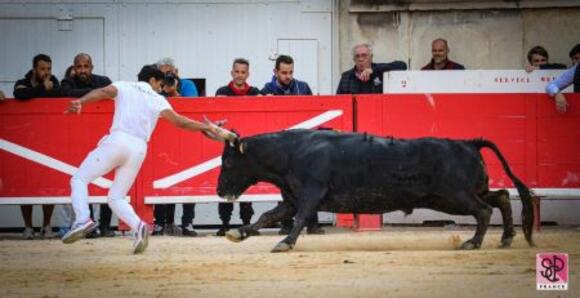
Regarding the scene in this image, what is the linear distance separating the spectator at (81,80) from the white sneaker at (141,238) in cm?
361

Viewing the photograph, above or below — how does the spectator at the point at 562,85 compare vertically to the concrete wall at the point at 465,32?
below

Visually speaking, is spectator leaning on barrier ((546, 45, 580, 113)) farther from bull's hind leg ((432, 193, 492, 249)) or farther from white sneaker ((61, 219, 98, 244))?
white sneaker ((61, 219, 98, 244))

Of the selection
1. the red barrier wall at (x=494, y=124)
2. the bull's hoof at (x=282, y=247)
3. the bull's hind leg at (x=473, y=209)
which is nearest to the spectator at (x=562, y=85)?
the red barrier wall at (x=494, y=124)

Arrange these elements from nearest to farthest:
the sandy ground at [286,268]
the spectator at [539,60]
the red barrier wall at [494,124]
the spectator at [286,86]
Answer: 1. the sandy ground at [286,268]
2. the spectator at [286,86]
3. the red barrier wall at [494,124]
4. the spectator at [539,60]

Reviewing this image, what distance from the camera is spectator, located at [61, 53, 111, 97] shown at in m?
16.5

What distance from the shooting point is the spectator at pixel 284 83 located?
16.5 meters

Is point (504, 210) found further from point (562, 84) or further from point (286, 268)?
point (562, 84)

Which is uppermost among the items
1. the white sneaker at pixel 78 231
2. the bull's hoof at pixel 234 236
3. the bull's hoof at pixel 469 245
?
the white sneaker at pixel 78 231

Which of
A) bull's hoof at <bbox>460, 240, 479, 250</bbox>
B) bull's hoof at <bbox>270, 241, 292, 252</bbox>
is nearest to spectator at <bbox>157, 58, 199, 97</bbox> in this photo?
bull's hoof at <bbox>270, 241, 292, 252</bbox>

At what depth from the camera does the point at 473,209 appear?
1361cm

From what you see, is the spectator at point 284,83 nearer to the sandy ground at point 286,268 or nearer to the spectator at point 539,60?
the sandy ground at point 286,268

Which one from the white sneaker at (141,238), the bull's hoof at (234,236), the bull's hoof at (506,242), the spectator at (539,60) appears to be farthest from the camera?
the spectator at (539,60)

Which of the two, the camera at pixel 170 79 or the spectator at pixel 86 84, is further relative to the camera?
the camera at pixel 170 79

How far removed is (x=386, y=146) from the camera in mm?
13859
